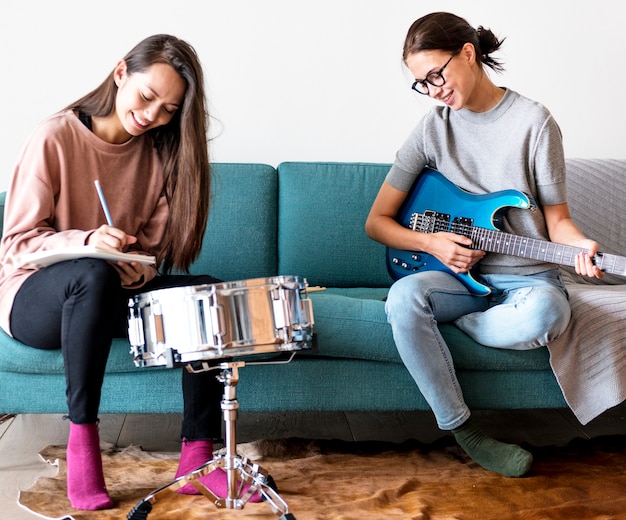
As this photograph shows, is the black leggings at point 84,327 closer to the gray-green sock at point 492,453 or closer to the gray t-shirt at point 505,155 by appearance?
the gray-green sock at point 492,453

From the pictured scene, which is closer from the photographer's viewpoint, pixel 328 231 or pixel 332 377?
pixel 332 377

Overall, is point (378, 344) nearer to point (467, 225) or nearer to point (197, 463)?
point (467, 225)

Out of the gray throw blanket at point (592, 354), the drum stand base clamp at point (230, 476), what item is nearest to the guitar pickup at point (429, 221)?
the gray throw blanket at point (592, 354)

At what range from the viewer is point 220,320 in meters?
1.60

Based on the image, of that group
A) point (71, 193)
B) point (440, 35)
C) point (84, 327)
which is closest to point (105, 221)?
point (71, 193)

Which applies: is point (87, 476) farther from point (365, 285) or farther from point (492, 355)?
point (365, 285)

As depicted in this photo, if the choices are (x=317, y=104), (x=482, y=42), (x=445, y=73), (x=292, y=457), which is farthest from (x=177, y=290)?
(x=317, y=104)

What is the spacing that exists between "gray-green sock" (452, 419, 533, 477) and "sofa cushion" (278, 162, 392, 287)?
2.62 ft

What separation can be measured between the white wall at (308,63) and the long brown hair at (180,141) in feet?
2.91

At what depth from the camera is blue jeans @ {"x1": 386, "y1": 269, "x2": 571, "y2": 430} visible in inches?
79.6

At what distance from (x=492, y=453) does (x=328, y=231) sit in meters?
0.96

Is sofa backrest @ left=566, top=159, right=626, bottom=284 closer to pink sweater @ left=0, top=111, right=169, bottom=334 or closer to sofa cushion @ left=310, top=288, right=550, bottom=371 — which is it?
sofa cushion @ left=310, top=288, right=550, bottom=371

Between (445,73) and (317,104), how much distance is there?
97 cm

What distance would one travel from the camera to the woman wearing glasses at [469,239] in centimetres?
203
